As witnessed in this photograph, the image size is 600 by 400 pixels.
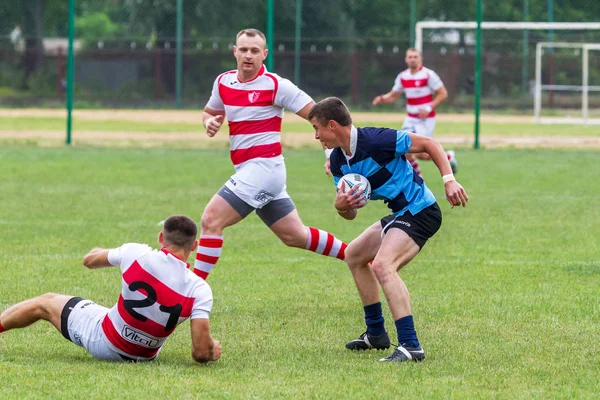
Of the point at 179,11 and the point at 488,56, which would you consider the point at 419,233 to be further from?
the point at 179,11

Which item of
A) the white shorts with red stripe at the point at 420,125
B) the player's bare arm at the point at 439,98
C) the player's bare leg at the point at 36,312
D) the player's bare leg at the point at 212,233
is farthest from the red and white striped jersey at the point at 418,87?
the player's bare leg at the point at 36,312

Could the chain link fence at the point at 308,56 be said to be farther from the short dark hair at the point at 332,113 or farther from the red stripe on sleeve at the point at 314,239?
the short dark hair at the point at 332,113

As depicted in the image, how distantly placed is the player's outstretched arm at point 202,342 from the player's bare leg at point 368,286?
1083 mm

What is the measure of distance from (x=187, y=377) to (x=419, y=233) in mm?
1667

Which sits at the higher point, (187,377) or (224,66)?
(224,66)

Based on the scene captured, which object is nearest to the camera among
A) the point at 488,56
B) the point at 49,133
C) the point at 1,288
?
the point at 1,288

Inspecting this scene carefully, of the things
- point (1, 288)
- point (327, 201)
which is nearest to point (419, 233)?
point (1, 288)

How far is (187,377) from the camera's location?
5738 millimetres

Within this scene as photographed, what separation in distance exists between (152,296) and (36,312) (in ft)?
2.64

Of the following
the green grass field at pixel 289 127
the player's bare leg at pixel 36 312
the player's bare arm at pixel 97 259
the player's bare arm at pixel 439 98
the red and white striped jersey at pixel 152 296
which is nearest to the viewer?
the red and white striped jersey at pixel 152 296

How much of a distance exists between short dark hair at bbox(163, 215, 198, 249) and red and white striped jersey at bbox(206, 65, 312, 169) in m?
2.23

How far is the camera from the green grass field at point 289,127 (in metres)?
28.5

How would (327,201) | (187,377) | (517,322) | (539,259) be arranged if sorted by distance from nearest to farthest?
(187,377) → (517,322) → (539,259) → (327,201)

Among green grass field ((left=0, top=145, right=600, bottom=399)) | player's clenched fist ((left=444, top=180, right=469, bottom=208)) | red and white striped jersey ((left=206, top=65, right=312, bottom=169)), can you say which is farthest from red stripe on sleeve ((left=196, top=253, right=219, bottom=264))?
player's clenched fist ((left=444, top=180, right=469, bottom=208))
